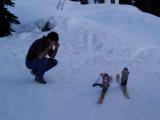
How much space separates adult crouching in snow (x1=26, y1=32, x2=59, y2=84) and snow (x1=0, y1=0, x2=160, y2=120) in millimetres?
307

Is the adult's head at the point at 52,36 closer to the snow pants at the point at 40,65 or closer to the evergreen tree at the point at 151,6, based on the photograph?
the snow pants at the point at 40,65

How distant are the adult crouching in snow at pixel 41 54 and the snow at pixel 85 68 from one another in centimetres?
31

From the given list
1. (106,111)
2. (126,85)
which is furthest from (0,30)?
(106,111)

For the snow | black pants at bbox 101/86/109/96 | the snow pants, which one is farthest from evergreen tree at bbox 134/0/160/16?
black pants at bbox 101/86/109/96

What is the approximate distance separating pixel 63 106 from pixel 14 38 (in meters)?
7.85

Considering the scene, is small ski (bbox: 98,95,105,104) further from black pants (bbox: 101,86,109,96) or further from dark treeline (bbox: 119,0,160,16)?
dark treeline (bbox: 119,0,160,16)

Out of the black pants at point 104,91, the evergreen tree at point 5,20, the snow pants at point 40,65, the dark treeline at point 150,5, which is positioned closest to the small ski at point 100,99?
the black pants at point 104,91

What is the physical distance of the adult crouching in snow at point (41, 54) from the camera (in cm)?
1111

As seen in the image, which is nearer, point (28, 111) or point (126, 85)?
point (28, 111)

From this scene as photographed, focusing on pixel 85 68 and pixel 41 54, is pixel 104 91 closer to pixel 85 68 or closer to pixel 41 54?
pixel 41 54

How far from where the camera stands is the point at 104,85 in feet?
34.6

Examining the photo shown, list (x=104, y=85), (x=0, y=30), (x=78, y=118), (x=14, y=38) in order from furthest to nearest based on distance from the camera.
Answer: (x=0, y=30)
(x=14, y=38)
(x=104, y=85)
(x=78, y=118)

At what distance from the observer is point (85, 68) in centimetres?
1352

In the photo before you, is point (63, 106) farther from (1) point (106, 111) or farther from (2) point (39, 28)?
(2) point (39, 28)
